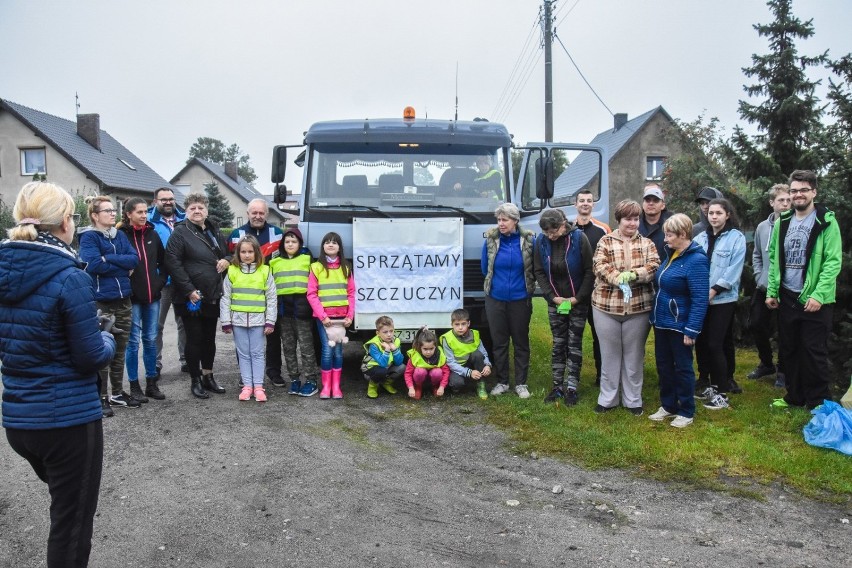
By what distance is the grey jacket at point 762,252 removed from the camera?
7367 mm

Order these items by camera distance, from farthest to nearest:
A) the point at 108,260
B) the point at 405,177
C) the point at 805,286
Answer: the point at 405,177 → the point at 108,260 → the point at 805,286

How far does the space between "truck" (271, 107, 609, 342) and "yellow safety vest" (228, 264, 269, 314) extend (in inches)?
30.5

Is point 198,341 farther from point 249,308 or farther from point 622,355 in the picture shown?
point 622,355

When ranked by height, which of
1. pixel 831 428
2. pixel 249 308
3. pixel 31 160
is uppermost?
pixel 31 160

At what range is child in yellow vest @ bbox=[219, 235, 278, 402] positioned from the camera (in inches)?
288

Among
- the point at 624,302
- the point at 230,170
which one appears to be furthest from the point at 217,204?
the point at 624,302

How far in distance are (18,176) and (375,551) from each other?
126 feet

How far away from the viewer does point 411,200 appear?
7949 mm

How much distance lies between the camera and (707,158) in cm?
2291

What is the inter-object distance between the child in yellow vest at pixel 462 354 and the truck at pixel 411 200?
277 millimetres

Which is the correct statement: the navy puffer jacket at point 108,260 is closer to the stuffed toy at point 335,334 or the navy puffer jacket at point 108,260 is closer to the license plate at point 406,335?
the stuffed toy at point 335,334

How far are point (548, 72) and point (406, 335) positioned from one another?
14.5 m

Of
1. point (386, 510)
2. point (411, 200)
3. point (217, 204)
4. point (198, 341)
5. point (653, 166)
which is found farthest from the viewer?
point (217, 204)

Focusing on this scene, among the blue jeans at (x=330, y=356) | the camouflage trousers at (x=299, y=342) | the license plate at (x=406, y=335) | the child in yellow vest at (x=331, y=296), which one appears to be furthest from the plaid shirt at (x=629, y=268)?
the camouflage trousers at (x=299, y=342)
